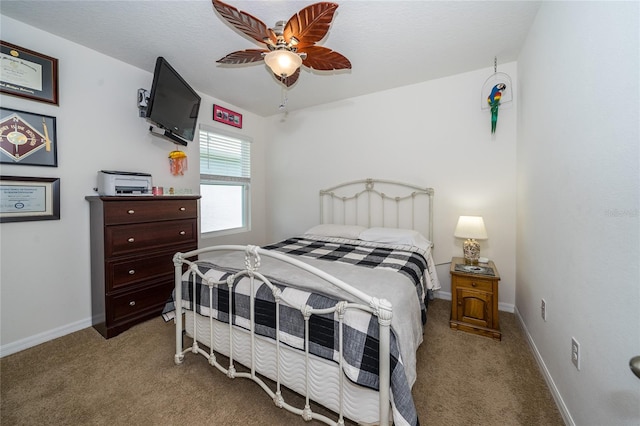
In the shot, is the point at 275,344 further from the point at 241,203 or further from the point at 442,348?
the point at 241,203

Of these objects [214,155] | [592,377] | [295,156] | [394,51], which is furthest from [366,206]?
[592,377]

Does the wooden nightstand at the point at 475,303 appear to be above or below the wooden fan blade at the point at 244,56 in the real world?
below

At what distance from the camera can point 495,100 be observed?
2.54m

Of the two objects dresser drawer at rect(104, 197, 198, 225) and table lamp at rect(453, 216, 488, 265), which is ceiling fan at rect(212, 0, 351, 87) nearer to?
dresser drawer at rect(104, 197, 198, 225)

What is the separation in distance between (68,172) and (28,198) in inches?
13.3

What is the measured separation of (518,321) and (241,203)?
3.72m

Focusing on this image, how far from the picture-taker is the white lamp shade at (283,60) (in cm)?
157

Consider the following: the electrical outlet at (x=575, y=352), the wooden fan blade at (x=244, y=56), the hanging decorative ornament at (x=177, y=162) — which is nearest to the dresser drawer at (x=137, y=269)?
the hanging decorative ornament at (x=177, y=162)

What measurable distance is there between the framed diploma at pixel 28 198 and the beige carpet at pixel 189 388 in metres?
1.07

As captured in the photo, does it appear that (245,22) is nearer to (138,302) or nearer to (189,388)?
(189,388)

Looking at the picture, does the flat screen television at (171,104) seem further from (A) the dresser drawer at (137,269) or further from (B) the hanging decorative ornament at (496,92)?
(B) the hanging decorative ornament at (496,92)

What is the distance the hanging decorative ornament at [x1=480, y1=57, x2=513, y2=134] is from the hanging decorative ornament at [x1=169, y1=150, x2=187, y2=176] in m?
3.36

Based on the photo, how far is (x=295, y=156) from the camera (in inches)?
155

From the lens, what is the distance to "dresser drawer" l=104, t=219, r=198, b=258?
215cm
